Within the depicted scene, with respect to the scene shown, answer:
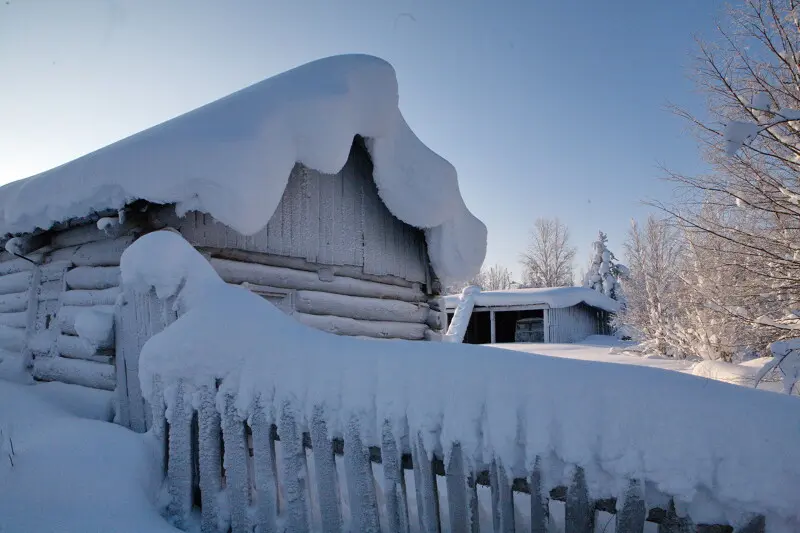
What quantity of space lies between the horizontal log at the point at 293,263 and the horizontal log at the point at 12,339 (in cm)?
376

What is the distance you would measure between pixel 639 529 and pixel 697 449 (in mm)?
378

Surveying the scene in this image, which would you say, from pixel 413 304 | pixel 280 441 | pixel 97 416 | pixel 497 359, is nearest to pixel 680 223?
pixel 413 304

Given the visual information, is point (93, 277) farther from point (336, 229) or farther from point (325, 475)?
point (325, 475)

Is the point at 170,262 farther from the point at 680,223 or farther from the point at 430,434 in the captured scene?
the point at 680,223

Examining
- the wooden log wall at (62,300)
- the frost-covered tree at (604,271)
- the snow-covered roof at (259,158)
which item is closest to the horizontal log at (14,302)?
the wooden log wall at (62,300)

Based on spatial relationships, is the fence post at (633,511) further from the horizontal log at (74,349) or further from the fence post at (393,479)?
the horizontal log at (74,349)

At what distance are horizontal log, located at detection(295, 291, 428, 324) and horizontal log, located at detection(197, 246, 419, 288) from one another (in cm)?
34

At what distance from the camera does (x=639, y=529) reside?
68.6 inches

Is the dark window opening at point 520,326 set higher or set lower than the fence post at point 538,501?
lower

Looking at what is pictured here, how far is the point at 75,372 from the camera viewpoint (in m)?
6.00

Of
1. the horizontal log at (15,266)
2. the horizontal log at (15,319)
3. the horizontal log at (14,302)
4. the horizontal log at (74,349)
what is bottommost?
the horizontal log at (74,349)

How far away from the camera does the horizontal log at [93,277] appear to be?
18.9 feet

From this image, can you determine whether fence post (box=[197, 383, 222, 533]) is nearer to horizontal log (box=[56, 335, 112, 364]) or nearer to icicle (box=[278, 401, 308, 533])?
icicle (box=[278, 401, 308, 533])

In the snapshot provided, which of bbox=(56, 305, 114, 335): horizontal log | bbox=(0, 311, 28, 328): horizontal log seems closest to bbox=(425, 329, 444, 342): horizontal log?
bbox=(56, 305, 114, 335): horizontal log
